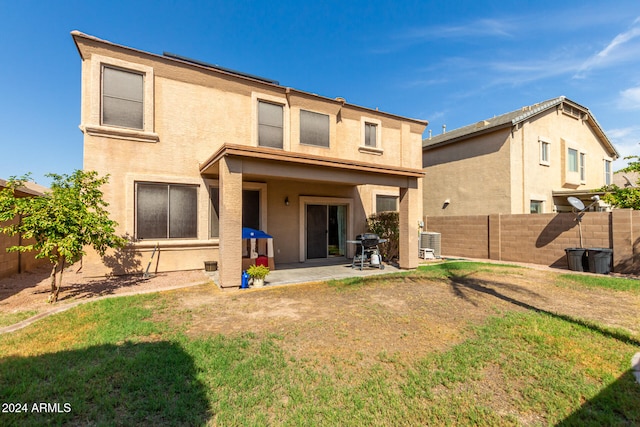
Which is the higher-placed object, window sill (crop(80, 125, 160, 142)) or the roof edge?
the roof edge

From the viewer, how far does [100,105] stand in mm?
8328

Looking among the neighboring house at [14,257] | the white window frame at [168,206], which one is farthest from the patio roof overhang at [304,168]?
the neighboring house at [14,257]

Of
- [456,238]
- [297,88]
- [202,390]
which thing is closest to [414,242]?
[456,238]

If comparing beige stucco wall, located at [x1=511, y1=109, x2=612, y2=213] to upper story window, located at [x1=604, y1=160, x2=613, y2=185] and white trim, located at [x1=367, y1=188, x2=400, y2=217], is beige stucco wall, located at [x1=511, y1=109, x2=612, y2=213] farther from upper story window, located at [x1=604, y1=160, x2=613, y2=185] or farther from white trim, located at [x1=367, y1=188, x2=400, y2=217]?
white trim, located at [x1=367, y1=188, x2=400, y2=217]

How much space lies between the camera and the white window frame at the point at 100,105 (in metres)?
8.20

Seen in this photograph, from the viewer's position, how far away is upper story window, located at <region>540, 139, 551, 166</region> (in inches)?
627

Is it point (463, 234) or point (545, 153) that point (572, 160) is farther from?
point (463, 234)

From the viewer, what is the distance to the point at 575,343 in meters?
4.07

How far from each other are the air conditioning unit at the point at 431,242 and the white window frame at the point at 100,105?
480 inches


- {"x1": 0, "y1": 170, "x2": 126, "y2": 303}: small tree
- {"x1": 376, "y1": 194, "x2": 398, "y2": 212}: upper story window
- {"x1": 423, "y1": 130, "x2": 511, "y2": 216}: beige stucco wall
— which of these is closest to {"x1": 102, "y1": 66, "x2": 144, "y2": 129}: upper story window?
{"x1": 0, "y1": 170, "x2": 126, "y2": 303}: small tree

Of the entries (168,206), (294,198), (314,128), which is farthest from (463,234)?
(168,206)

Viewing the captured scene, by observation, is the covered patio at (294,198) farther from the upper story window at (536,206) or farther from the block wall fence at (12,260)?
Result: the upper story window at (536,206)

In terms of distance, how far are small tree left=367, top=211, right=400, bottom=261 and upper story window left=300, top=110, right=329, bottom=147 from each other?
399 centimetres

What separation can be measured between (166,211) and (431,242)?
11638 millimetres
